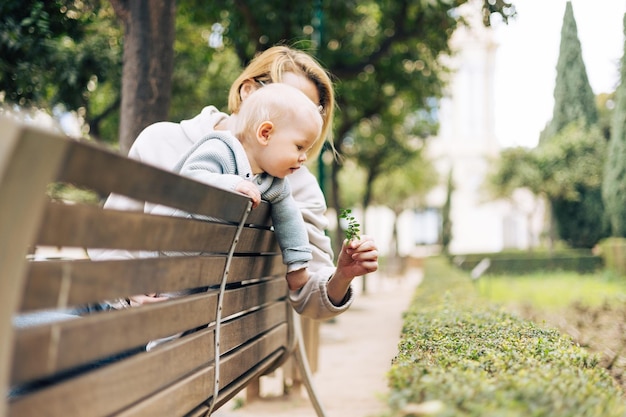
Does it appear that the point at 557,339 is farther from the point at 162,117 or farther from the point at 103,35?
the point at 103,35

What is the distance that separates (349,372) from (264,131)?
14.1 feet

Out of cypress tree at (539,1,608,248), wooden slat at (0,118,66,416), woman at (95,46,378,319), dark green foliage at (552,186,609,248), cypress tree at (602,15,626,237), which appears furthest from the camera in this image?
dark green foliage at (552,186,609,248)

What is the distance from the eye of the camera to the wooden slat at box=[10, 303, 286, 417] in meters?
0.99

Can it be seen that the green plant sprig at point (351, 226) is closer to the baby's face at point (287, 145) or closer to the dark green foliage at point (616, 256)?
the baby's face at point (287, 145)

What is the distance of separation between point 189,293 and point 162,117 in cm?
280

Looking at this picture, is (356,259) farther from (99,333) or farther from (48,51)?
(48,51)

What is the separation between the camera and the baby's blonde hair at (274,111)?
7.03 feet

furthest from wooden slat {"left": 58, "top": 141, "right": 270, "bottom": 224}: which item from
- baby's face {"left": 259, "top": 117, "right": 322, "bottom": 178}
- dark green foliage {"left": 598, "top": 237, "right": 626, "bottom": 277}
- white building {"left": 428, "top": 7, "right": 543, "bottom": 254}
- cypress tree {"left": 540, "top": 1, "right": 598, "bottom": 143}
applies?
white building {"left": 428, "top": 7, "right": 543, "bottom": 254}

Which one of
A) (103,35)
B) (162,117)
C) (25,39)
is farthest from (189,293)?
(103,35)

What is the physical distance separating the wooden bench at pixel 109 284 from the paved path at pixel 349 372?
413 millimetres

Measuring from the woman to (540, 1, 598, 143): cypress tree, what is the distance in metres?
21.4

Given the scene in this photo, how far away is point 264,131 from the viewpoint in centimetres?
213

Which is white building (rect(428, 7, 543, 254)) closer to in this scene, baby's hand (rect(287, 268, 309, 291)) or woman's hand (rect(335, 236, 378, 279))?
baby's hand (rect(287, 268, 309, 291))

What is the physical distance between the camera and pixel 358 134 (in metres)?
18.0
